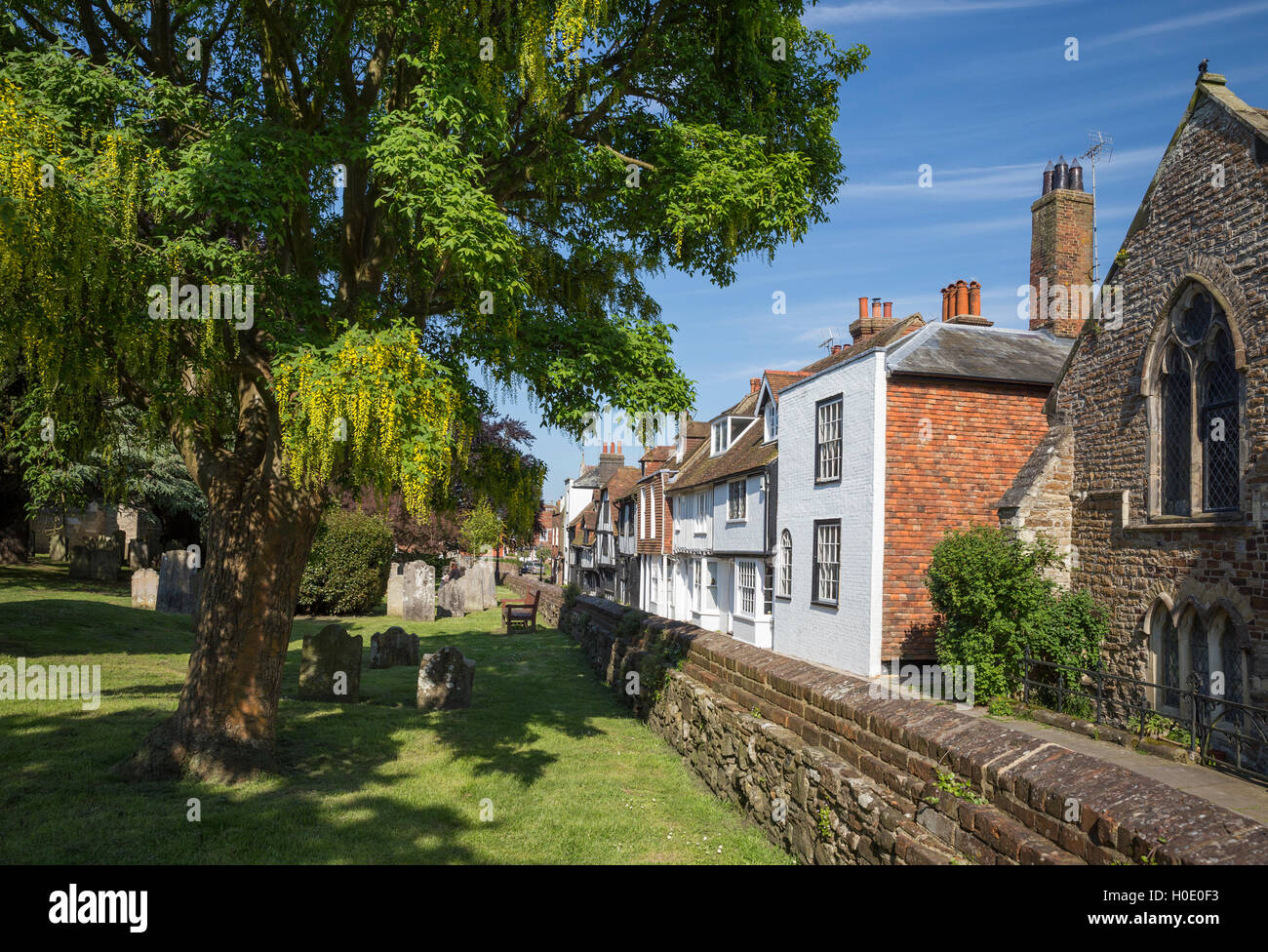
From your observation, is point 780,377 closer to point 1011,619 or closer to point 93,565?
point 1011,619

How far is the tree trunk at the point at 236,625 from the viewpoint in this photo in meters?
9.49

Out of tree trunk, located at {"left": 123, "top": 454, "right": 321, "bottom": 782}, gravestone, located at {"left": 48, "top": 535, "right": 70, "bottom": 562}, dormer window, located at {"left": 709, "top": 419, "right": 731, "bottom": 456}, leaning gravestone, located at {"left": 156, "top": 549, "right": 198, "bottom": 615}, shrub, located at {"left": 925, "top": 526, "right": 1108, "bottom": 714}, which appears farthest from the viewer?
gravestone, located at {"left": 48, "top": 535, "right": 70, "bottom": 562}

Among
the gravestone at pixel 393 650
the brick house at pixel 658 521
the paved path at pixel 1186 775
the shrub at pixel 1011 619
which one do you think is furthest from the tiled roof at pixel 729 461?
the paved path at pixel 1186 775

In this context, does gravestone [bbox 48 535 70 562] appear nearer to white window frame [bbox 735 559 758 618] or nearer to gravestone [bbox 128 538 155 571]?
gravestone [bbox 128 538 155 571]

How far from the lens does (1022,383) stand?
19.1m

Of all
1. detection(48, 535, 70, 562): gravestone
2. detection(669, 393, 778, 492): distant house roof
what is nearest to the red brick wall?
detection(669, 393, 778, 492): distant house roof

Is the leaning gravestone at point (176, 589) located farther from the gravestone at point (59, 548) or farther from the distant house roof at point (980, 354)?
the distant house roof at point (980, 354)

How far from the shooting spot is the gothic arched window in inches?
495

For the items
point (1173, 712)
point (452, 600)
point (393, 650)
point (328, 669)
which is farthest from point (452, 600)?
point (1173, 712)

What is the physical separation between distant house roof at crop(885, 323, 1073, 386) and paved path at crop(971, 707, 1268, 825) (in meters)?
8.51

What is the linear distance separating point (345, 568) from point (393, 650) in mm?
11608
